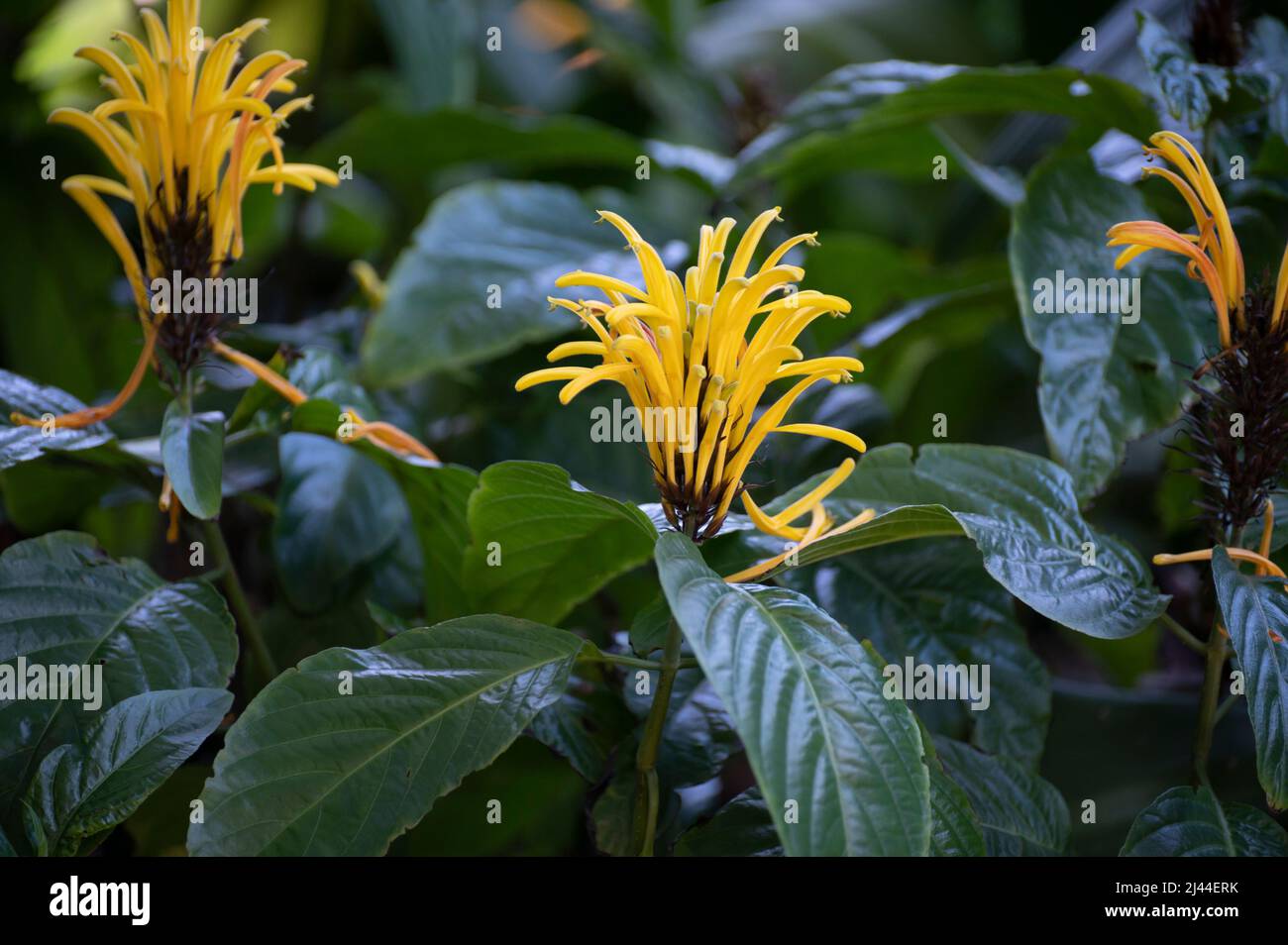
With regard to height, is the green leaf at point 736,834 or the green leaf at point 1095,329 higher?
the green leaf at point 1095,329

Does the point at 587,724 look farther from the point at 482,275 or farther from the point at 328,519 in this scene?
the point at 482,275

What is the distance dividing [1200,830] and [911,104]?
1.88 ft

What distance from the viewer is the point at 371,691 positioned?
0.54 m

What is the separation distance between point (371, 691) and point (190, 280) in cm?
28

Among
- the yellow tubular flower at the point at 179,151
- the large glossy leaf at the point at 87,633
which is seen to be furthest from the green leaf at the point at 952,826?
the yellow tubular flower at the point at 179,151

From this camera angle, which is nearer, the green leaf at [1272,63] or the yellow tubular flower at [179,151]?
the yellow tubular flower at [179,151]

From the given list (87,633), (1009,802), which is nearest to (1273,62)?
(1009,802)

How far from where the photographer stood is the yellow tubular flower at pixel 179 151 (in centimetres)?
61

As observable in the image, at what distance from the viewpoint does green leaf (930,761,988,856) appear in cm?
54

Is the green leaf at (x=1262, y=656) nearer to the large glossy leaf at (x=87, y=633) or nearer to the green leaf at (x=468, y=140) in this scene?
the large glossy leaf at (x=87, y=633)

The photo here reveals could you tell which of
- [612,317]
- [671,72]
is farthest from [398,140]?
[612,317]

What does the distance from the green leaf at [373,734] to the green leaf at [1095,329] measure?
1.16 ft

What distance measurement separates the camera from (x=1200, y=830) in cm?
58
